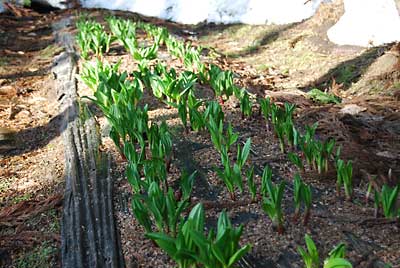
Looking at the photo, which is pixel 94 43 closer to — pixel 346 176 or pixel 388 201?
pixel 346 176

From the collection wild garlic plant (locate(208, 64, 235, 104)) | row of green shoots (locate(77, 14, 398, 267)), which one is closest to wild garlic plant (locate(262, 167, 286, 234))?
row of green shoots (locate(77, 14, 398, 267))

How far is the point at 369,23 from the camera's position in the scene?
545 cm

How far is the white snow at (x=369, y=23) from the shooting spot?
5.29 meters

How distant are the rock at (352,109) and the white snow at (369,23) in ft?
6.50

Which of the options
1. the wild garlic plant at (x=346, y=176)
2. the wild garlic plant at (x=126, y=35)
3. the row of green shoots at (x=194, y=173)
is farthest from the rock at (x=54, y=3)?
the wild garlic plant at (x=346, y=176)

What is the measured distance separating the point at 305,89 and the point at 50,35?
513 centimetres

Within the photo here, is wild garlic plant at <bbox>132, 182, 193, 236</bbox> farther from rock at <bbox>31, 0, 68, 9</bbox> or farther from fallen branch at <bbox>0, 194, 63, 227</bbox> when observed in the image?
rock at <bbox>31, 0, 68, 9</bbox>

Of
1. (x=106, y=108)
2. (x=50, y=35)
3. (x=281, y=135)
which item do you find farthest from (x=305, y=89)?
(x=50, y=35)

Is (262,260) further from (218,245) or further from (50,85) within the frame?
(50,85)

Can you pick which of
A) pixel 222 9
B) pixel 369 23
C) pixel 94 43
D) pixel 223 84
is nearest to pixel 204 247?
pixel 223 84

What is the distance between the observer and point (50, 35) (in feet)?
26.5

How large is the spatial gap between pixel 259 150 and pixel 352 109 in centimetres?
116

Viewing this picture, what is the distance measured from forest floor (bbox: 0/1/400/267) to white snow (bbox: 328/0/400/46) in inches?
9.1

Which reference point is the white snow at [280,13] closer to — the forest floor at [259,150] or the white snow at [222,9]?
the white snow at [222,9]
